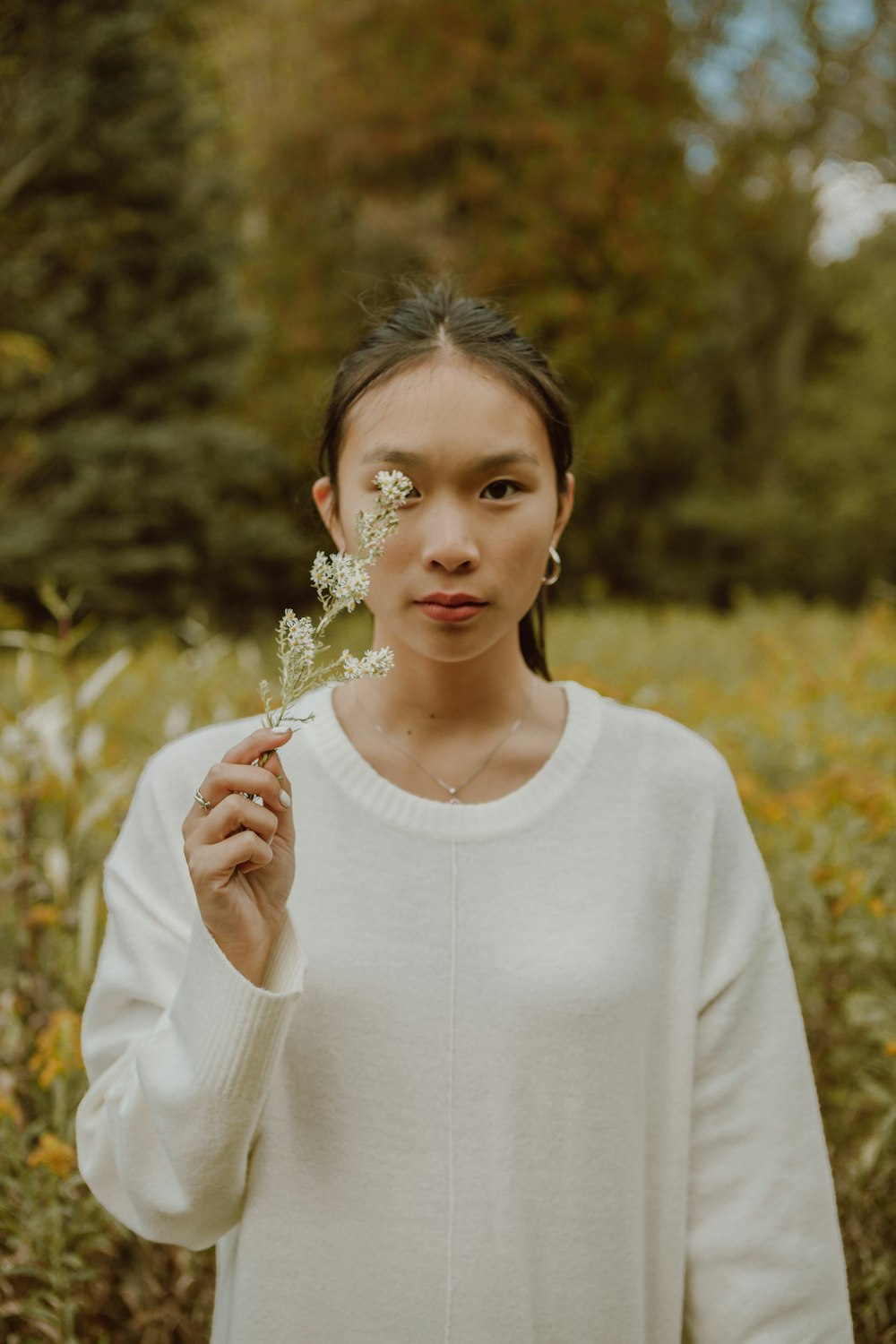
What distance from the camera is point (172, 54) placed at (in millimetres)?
8727

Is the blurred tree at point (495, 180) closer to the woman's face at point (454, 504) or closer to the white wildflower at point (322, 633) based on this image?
the woman's face at point (454, 504)

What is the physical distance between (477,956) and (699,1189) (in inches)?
15.3

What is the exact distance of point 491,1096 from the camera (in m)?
1.25

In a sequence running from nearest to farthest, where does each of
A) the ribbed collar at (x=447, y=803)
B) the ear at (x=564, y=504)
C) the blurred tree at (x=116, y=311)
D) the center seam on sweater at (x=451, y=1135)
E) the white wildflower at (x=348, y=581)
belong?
the white wildflower at (x=348, y=581), the center seam on sweater at (x=451, y=1135), the ribbed collar at (x=447, y=803), the ear at (x=564, y=504), the blurred tree at (x=116, y=311)

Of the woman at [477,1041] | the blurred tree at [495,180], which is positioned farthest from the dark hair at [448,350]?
the blurred tree at [495,180]

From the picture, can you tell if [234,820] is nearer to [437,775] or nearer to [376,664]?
[376,664]

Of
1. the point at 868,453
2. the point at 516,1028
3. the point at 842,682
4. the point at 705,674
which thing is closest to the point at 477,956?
the point at 516,1028

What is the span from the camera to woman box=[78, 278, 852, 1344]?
48.9 inches

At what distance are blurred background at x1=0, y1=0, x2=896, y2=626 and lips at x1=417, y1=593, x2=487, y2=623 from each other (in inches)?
244

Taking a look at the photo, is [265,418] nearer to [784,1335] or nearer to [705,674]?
[705,674]

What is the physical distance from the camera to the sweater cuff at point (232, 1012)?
3.66 feet

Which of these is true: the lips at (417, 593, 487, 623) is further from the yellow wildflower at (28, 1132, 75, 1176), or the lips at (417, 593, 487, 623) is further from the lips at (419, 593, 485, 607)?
the yellow wildflower at (28, 1132, 75, 1176)

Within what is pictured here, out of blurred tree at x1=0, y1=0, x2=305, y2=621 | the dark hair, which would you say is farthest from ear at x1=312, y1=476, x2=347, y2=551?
blurred tree at x1=0, y1=0, x2=305, y2=621

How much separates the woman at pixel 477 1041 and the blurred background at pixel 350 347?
0.42 m
